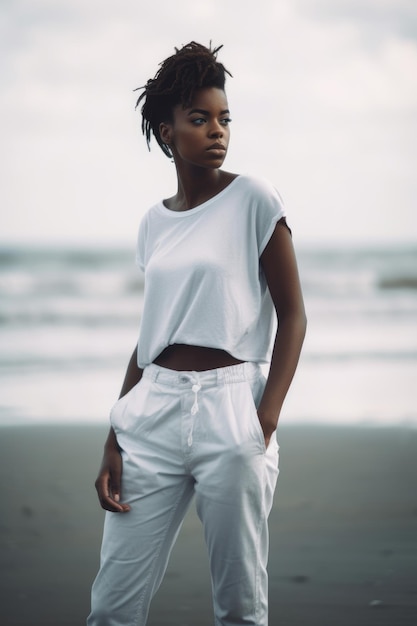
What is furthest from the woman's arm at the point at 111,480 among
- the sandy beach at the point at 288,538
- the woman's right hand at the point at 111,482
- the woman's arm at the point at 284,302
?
the sandy beach at the point at 288,538

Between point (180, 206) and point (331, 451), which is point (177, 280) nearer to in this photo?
point (180, 206)

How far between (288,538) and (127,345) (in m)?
7.34

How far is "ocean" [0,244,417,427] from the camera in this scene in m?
8.01

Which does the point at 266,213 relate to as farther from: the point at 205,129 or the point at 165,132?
the point at 165,132

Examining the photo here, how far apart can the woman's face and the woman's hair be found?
0.9 inches

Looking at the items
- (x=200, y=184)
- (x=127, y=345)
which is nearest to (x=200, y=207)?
(x=200, y=184)

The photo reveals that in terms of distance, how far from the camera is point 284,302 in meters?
2.40

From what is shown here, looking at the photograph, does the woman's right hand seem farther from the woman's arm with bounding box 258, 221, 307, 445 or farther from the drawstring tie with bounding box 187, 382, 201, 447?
the woman's arm with bounding box 258, 221, 307, 445

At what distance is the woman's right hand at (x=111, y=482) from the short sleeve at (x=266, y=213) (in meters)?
0.66

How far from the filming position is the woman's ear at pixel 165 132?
8.34ft

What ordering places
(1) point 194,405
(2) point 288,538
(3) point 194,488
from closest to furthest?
(1) point 194,405
(3) point 194,488
(2) point 288,538

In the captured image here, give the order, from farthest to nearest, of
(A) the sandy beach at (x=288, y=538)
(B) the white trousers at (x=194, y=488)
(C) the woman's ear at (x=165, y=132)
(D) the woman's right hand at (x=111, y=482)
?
(A) the sandy beach at (x=288, y=538)
(C) the woman's ear at (x=165, y=132)
(D) the woman's right hand at (x=111, y=482)
(B) the white trousers at (x=194, y=488)

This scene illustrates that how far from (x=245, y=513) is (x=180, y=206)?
835mm

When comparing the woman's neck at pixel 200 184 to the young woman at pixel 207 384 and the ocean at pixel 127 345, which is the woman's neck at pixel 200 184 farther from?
the ocean at pixel 127 345
